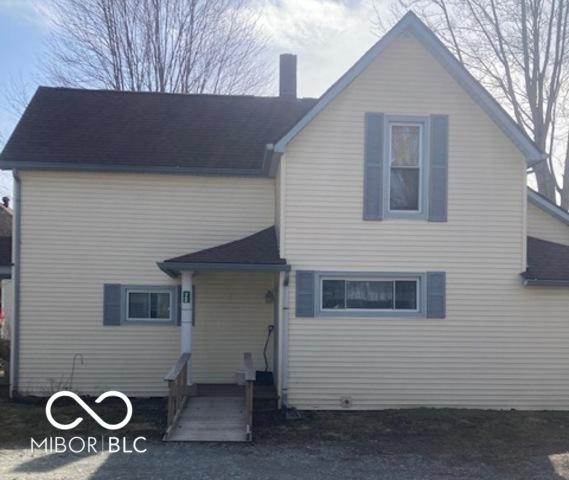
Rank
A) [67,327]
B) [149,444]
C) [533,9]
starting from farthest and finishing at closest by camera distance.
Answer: [533,9], [67,327], [149,444]

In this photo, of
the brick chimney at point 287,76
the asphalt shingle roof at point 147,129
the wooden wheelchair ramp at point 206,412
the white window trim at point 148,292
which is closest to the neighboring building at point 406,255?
the wooden wheelchair ramp at point 206,412

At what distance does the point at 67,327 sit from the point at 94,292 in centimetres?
91

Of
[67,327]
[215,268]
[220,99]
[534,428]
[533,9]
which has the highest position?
[533,9]

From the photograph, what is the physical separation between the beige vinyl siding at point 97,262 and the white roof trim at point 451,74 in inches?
135

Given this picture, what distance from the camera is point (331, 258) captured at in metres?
12.9

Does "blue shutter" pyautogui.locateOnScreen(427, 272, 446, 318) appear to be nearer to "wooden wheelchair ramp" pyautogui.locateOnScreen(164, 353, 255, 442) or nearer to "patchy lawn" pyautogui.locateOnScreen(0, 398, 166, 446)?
"wooden wheelchair ramp" pyautogui.locateOnScreen(164, 353, 255, 442)

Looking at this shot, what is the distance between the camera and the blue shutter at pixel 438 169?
12898mm

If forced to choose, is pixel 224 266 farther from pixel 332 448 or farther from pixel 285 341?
pixel 332 448

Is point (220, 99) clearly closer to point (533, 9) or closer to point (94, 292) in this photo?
point (94, 292)

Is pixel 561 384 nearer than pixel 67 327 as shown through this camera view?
Yes

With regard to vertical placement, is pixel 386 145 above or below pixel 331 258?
above

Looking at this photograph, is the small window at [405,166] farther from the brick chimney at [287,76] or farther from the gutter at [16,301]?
the gutter at [16,301]

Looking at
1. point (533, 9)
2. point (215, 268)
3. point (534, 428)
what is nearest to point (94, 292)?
point (215, 268)

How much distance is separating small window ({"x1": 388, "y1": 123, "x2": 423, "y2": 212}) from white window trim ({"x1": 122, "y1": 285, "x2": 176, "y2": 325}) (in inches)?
201
